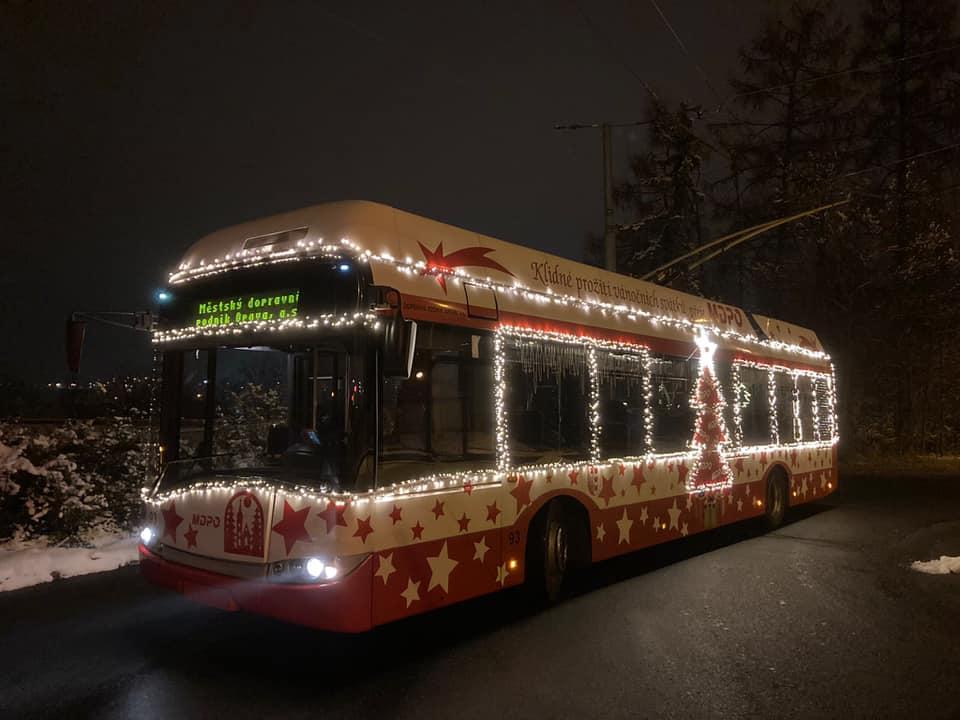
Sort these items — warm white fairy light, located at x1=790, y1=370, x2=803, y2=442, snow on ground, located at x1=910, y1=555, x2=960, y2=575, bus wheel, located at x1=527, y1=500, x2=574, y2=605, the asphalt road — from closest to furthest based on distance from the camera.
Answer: the asphalt road < bus wheel, located at x1=527, y1=500, x2=574, y2=605 < snow on ground, located at x1=910, y1=555, x2=960, y2=575 < warm white fairy light, located at x1=790, y1=370, x2=803, y2=442

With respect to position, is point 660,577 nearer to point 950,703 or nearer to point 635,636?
point 635,636

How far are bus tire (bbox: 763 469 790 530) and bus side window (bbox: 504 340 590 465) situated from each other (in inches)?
217

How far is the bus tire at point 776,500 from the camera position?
1183 centimetres

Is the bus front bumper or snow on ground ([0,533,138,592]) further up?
the bus front bumper

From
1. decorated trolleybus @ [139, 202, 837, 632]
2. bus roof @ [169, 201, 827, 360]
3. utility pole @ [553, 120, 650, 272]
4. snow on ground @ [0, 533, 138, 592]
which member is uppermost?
utility pole @ [553, 120, 650, 272]

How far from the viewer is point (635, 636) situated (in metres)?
6.30

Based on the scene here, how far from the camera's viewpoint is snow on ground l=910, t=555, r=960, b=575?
897cm

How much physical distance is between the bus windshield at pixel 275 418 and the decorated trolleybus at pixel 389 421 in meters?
0.02

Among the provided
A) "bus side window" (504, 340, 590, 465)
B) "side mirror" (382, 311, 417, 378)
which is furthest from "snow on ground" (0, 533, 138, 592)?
"side mirror" (382, 311, 417, 378)

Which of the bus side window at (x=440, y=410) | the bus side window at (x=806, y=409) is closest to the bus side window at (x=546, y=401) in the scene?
the bus side window at (x=440, y=410)

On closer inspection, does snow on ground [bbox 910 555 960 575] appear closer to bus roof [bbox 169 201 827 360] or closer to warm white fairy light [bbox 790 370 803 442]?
warm white fairy light [bbox 790 370 803 442]

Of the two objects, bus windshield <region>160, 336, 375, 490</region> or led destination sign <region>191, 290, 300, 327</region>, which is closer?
bus windshield <region>160, 336, 375, 490</region>

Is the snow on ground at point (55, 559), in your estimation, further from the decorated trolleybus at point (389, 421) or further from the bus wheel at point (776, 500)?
the bus wheel at point (776, 500)

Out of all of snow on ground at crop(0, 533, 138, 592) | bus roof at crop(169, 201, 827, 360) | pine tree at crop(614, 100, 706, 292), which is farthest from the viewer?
pine tree at crop(614, 100, 706, 292)
